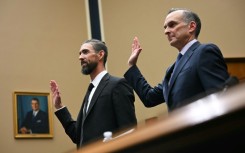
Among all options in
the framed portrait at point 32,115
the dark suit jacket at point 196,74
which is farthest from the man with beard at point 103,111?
the framed portrait at point 32,115

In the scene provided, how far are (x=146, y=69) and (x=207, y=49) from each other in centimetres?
324

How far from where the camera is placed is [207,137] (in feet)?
1.73

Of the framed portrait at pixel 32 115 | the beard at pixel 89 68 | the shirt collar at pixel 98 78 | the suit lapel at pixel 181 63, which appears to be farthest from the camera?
the framed portrait at pixel 32 115

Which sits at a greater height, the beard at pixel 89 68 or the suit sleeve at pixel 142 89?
the beard at pixel 89 68

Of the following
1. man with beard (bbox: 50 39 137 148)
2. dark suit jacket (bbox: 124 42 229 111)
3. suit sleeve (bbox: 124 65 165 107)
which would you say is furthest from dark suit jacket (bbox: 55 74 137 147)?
dark suit jacket (bbox: 124 42 229 111)

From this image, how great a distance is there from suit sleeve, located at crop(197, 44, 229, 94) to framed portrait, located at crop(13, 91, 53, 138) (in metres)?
3.04

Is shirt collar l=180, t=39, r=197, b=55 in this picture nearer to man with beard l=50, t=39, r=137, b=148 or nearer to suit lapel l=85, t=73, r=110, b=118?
man with beard l=50, t=39, r=137, b=148

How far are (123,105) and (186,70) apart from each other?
2.42 ft

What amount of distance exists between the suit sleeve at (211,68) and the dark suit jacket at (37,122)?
305cm

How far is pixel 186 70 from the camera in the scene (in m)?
2.19

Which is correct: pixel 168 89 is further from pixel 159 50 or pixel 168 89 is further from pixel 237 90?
pixel 159 50

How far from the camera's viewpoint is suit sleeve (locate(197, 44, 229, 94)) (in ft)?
6.68

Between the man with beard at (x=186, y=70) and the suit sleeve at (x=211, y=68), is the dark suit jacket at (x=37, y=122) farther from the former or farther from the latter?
the suit sleeve at (x=211, y=68)

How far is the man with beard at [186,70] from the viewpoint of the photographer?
2086mm
